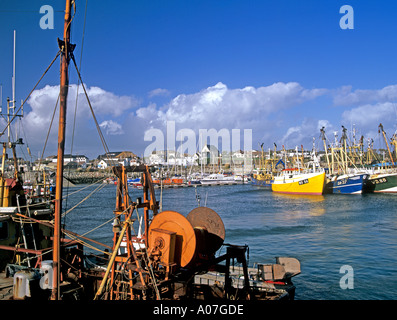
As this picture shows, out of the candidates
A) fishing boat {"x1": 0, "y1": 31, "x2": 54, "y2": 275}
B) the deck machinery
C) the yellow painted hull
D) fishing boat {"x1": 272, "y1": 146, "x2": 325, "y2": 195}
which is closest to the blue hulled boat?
fishing boat {"x1": 272, "y1": 146, "x2": 325, "y2": 195}

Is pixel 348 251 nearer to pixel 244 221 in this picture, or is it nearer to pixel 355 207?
pixel 244 221

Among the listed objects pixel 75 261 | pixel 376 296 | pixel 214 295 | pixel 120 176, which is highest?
pixel 120 176

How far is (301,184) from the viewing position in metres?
80.7

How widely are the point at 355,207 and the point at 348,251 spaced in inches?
1171

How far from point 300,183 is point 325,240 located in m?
49.0

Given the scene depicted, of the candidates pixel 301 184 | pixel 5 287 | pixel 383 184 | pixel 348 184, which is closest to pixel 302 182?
pixel 301 184

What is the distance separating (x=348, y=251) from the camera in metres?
28.8

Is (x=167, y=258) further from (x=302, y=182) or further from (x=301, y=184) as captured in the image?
(x=301, y=184)

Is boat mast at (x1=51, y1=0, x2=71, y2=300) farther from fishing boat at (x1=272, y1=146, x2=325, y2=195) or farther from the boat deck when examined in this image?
fishing boat at (x1=272, y1=146, x2=325, y2=195)

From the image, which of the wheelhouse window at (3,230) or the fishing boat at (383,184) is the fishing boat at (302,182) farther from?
the wheelhouse window at (3,230)

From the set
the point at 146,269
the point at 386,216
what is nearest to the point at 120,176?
the point at 146,269

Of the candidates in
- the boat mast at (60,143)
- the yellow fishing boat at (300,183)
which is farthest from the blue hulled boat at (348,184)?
the boat mast at (60,143)

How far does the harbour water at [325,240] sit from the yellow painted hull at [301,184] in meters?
17.5

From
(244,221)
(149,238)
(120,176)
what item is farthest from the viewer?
(244,221)
